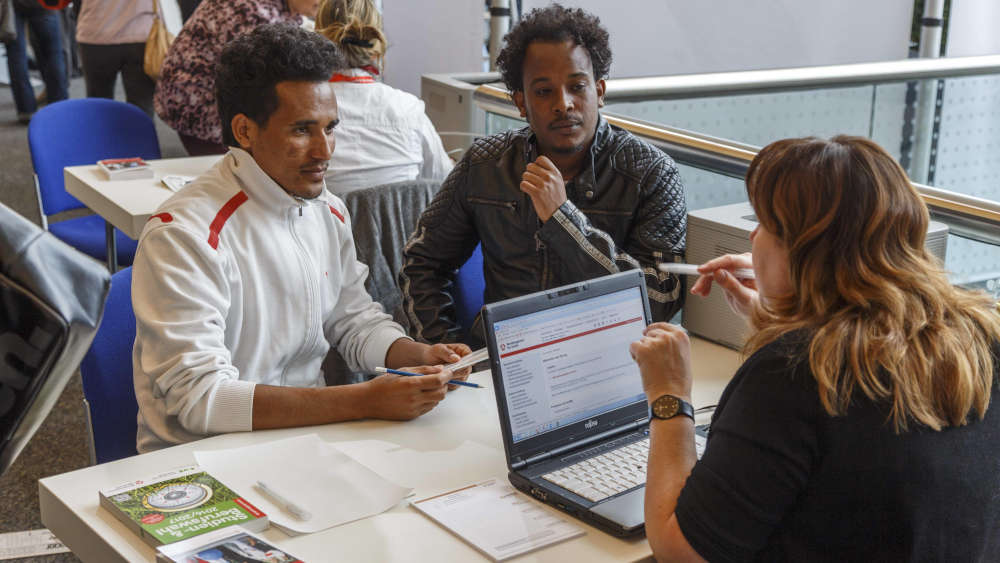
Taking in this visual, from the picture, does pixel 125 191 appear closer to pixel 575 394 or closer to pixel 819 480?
pixel 575 394

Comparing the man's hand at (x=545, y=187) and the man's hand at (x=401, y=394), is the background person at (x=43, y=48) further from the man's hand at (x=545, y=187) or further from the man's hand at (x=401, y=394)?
the man's hand at (x=401, y=394)

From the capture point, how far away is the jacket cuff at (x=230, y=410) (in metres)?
1.65

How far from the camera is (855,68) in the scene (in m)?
3.70

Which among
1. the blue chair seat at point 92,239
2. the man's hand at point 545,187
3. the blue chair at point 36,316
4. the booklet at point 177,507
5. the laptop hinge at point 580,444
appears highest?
the blue chair at point 36,316

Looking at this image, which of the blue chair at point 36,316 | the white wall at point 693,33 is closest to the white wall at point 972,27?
the white wall at point 693,33

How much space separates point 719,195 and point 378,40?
1178 mm

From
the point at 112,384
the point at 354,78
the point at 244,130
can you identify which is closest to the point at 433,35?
the point at 354,78

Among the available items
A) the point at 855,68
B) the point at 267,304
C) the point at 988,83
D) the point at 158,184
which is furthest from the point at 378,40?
the point at 988,83

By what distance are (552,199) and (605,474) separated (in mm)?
717

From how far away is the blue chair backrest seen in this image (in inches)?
142

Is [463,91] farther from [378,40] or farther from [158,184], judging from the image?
[158,184]

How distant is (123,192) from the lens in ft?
10.4

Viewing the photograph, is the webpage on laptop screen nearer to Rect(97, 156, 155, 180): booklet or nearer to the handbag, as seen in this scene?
Rect(97, 156, 155, 180): booklet

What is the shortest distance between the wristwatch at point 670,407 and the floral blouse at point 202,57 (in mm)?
2870
